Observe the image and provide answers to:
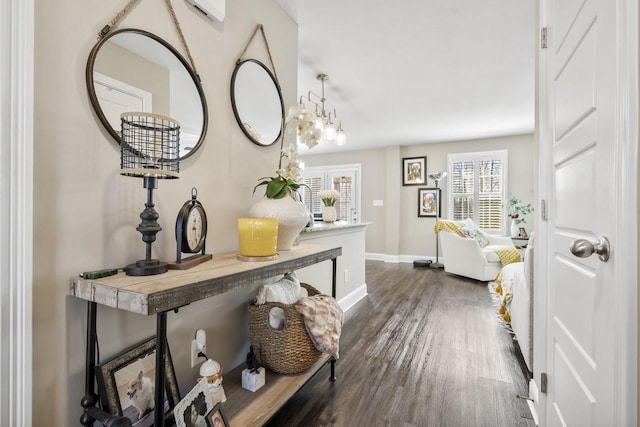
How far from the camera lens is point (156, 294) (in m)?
0.80

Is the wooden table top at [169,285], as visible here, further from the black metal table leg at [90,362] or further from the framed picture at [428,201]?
the framed picture at [428,201]

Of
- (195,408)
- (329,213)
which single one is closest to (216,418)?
(195,408)

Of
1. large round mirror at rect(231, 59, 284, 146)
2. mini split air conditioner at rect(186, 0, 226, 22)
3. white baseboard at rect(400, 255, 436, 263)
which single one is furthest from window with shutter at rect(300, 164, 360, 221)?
mini split air conditioner at rect(186, 0, 226, 22)

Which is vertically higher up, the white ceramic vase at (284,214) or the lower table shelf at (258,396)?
the white ceramic vase at (284,214)

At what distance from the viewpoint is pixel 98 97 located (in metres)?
1.03

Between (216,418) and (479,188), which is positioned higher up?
(479,188)

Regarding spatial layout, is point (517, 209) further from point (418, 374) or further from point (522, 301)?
point (418, 374)

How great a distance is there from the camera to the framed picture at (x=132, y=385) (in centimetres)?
98

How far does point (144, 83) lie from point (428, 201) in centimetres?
566

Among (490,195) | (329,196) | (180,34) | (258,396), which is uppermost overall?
(180,34)

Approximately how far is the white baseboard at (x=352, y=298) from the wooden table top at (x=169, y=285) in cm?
202

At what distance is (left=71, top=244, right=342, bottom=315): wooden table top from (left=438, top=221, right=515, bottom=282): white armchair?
398cm

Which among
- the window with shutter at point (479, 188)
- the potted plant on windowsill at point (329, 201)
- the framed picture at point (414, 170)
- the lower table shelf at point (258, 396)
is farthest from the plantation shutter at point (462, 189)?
the lower table shelf at point (258, 396)

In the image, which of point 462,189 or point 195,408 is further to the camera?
point 462,189
